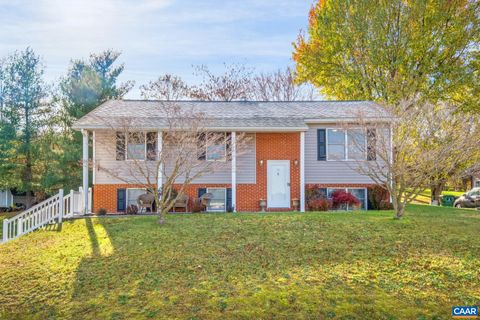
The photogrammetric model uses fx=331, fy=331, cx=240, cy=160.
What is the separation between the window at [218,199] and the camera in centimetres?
1379

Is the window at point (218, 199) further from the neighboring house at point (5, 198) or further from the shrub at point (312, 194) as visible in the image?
the neighboring house at point (5, 198)

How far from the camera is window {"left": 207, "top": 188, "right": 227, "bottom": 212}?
1379cm

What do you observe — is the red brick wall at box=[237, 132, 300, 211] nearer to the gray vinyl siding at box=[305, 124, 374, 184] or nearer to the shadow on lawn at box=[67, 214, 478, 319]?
the gray vinyl siding at box=[305, 124, 374, 184]

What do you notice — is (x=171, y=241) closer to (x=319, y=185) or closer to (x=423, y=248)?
(x=423, y=248)

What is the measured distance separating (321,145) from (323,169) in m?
1.03

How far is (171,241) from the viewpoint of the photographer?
26.1 ft

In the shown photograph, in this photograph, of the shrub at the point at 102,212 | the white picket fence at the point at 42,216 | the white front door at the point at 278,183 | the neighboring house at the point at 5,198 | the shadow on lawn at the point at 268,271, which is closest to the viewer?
the shadow on lawn at the point at 268,271

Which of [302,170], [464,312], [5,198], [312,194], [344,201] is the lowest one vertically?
[464,312]

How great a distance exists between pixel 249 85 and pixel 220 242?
2276 centimetres

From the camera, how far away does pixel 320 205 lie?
13039 mm

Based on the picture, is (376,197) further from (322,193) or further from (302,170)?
(302,170)

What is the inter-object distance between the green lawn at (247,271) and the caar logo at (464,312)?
0.11 meters

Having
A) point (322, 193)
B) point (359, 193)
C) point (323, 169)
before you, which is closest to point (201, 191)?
point (322, 193)

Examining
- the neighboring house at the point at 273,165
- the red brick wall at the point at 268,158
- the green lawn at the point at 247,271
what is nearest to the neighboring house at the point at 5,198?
the neighboring house at the point at 273,165
